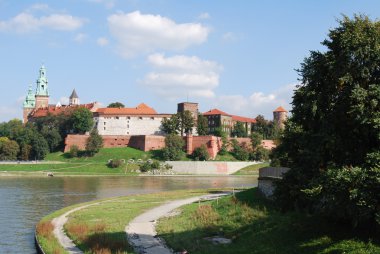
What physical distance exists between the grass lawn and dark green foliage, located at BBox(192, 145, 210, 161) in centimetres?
6071

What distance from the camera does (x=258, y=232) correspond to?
758 inches

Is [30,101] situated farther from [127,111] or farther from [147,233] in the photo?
[147,233]

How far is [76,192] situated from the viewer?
49500 mm

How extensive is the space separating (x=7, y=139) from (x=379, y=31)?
104 meters

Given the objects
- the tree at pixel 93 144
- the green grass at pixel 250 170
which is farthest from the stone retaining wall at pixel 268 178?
the tree at pixel 93 144

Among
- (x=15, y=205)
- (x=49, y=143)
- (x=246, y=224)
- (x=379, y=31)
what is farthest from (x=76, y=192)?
(x=49, y=143)

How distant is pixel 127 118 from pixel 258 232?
350ft

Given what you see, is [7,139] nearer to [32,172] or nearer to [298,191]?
[32,172]

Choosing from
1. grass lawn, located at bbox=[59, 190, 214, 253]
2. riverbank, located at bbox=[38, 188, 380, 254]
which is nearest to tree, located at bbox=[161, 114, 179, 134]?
grass lawn, located at bbox=[59, 190, 214, 253]

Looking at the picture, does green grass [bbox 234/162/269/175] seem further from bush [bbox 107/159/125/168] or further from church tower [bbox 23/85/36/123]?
church tower [bbox 23/85/36/123]

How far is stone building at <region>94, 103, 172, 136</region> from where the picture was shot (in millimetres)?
123000

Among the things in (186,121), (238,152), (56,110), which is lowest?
(238,152)

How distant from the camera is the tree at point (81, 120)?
113 m

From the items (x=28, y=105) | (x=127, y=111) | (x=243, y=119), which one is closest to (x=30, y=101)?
(x=28, y=105)
